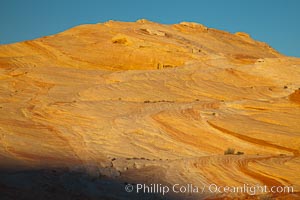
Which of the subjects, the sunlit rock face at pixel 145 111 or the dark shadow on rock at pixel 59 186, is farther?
the sunlit rock face at pixel 145 111

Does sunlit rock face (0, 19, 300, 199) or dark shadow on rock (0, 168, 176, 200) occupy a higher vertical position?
sunlit rock face (0, 19, 300, 199)

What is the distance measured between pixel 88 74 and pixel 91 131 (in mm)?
9227

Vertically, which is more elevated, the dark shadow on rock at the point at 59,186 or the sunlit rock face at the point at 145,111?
the sunlit rock face at the point at 145,111

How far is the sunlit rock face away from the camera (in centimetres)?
1573

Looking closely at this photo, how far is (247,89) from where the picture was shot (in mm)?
25672

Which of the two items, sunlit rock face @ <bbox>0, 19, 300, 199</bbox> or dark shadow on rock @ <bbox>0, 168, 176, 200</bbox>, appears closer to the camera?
dark shadow on rock @ <bbox>0, 168, 176, 200</bbox>

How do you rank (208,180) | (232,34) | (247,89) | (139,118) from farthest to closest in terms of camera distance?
(232,34), (247,89), (139,118), (208,180)

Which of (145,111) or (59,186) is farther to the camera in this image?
(145,111)

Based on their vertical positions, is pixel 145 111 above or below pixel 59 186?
above

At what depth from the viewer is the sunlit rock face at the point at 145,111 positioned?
51.6 feet

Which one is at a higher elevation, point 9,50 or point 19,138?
point 9,50

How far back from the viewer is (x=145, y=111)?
21.8 meters

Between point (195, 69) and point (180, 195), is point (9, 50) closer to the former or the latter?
point (195, 69)

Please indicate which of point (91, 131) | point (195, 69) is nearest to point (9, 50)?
point (195, 69)
